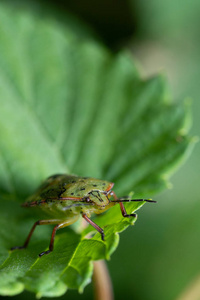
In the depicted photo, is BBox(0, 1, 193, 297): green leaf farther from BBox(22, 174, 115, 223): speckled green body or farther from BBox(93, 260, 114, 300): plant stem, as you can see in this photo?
BBox(93, 260, 114, 300): plant stem

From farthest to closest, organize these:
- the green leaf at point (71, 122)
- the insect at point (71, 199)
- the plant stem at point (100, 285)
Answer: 1. the green leaf at point (71, 122)
2. the plant stem at point (100, 285)
3. the insect at point (71, 199)

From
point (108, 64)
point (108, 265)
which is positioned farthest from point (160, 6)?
point (108, 265)

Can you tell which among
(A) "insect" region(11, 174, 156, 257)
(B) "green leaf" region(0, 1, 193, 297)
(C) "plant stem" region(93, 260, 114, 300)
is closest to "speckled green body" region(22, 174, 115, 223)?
(A) "insect" region(11, 174, 156, 257)

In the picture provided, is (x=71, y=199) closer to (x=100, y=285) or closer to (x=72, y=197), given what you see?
(x=72, y=197)

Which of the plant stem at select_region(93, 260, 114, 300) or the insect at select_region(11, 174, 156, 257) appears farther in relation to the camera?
the plant stem at select_region(93, 260, 114, 300)

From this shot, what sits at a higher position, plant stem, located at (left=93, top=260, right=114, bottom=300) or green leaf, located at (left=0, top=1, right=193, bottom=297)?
green leaf, located at (left=0, top=1, right=193, bottom=297)

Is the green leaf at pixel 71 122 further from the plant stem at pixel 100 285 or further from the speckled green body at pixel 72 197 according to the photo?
the plant stem at pixel 100 285

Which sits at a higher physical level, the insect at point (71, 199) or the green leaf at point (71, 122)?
the green leaf at point (71, 122)

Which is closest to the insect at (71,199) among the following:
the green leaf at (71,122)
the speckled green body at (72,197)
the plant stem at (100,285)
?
the speckled green body at (72,197)

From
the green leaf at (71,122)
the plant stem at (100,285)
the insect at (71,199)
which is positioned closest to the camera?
the insect at (71,199)
